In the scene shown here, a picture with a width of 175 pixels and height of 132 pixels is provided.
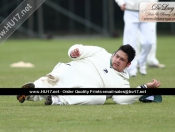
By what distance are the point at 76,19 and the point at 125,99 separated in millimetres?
26176

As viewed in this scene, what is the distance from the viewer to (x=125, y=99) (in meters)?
10.8

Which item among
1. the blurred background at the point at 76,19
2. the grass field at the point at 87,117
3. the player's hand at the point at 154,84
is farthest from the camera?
the blurred background at the point at 76,19

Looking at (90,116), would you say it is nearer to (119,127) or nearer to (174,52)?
(119,127)

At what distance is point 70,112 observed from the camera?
9953 mm

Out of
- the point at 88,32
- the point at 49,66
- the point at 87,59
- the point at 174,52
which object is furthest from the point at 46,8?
the point at 87,59

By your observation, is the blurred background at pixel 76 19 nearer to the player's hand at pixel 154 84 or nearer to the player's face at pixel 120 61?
the player's face at pixel 120 61

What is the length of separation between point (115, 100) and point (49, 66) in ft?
31.5

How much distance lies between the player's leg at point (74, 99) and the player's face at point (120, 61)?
540 millimetres

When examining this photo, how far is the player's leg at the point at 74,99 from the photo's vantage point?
10.7 metres

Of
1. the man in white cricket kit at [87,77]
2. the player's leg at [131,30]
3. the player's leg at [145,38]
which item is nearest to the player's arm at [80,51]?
the man in white cricket kit at [87,77]

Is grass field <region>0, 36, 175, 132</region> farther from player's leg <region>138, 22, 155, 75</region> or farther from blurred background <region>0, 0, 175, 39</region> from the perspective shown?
blurred background <region>0, 0, 175, 39</region>

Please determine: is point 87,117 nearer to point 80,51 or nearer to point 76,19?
point 80,51

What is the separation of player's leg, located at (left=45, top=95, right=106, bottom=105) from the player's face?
0.54m

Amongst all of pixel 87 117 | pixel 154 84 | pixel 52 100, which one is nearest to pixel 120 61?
pixel 154 84
